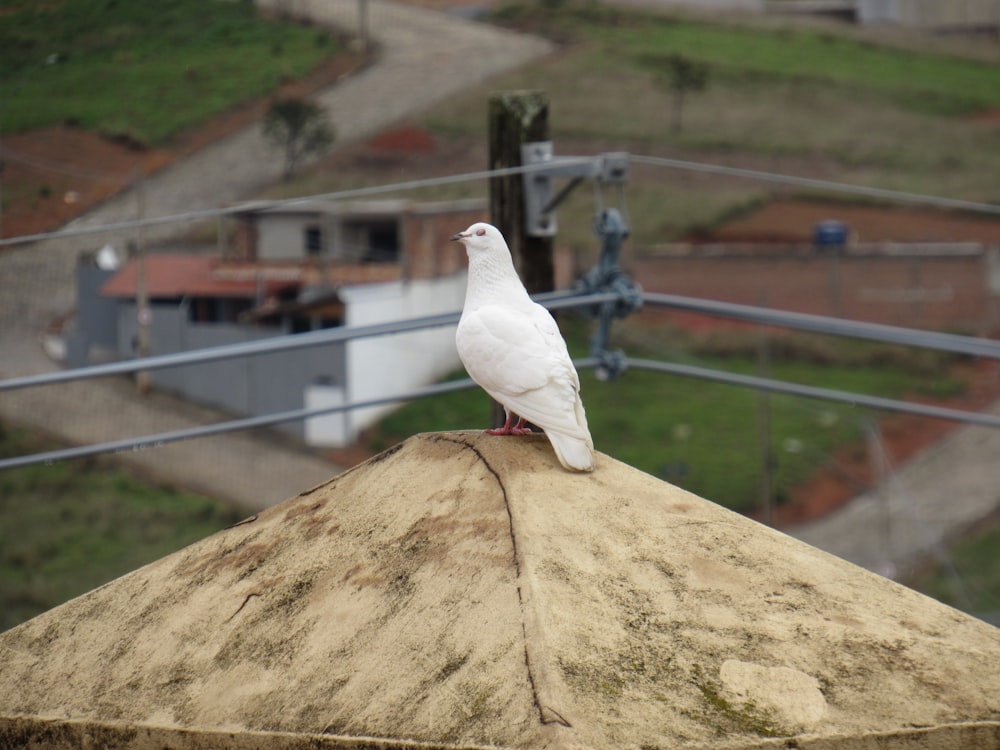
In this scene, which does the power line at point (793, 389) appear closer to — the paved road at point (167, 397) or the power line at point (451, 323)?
the power line at point (451, 323)

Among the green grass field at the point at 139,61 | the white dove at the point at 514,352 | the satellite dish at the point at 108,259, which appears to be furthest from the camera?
the satellite dish at the point at 108,259

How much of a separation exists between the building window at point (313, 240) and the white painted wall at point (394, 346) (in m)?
2.41

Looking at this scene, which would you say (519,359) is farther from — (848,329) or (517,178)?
(517,178)

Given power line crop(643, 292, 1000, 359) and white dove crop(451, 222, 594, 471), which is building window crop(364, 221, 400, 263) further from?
white dove crop(451, 222, 594, 471)

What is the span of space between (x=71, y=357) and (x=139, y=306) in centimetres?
325

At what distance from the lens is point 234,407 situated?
103 ft

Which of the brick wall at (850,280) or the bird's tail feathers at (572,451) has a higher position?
the bird's tail feathers at (572,451)

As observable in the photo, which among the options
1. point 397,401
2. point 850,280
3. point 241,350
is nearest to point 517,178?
point 397,401

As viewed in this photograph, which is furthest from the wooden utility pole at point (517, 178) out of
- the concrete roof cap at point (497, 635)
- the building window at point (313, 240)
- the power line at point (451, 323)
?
the building window at point (313, 240)

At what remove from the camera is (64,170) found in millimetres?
16797

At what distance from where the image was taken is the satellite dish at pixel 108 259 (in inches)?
1137

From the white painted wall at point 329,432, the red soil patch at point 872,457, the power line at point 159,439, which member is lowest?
the red soil patch at point 872,457

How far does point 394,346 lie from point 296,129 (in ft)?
19.4

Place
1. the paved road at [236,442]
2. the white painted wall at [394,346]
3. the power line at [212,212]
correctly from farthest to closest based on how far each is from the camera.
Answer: the white painted wall at [394,346]
the paved road at [236,442]
the power line at [212,212]
